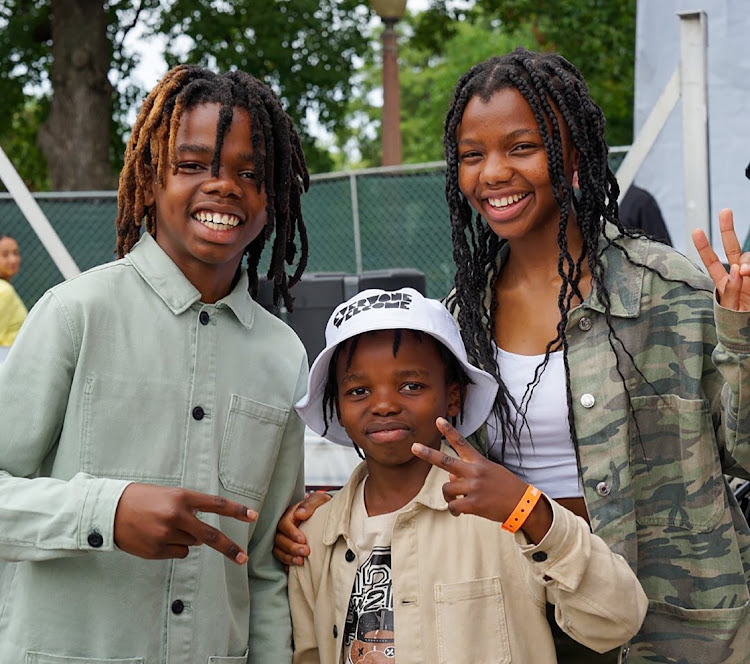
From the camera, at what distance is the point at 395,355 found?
2525 mm

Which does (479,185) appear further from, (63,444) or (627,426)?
(63,444)

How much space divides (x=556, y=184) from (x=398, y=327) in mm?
504

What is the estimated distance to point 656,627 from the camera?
8.27 ft

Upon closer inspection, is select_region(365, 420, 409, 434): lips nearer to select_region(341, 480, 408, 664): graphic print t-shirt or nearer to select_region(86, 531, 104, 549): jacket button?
select_region(341, 480, 408, 664): graphic print t-shirt

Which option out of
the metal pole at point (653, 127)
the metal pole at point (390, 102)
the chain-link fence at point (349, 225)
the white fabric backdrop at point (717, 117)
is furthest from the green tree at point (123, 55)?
the metal pole at point (653, 127)

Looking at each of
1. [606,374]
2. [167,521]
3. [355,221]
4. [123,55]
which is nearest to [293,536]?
[167,521]

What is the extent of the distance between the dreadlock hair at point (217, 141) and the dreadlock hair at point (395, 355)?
35 centimetres

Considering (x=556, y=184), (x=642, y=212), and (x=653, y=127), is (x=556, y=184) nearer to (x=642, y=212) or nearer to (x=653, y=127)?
(x=653, y=127)

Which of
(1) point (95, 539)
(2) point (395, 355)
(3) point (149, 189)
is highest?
(3) point (149, 189)

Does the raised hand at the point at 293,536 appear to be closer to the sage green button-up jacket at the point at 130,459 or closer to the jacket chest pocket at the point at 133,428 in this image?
the sage green button-up jacket at the point at 130,459

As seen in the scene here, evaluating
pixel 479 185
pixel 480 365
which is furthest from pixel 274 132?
pixel 480 365

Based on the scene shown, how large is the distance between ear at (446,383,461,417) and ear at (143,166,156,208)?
0.82m

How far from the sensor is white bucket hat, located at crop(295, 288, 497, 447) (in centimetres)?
252

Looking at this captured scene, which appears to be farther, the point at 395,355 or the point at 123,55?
the point at 123,55
